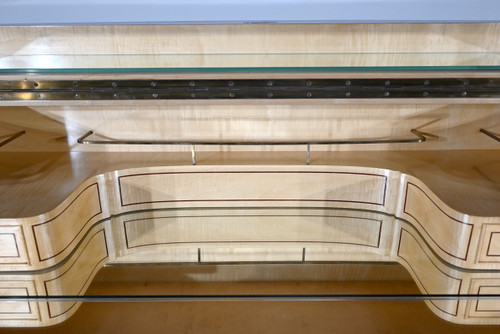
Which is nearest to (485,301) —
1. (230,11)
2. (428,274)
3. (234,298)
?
(428,274)

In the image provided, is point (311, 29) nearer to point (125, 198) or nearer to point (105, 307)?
point (125, 198)

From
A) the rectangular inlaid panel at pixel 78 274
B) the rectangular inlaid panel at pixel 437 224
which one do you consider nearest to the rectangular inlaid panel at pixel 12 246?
the rectangular inlaid panel at pixel 78 274

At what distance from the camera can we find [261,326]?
31.4 inches

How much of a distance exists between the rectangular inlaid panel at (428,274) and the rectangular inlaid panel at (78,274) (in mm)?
563

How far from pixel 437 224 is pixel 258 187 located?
0.48 meters

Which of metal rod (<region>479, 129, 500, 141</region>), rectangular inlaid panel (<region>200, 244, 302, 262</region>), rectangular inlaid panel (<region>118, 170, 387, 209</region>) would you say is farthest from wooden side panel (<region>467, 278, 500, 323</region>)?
metal rod (<region>479, 129, 500, 141</region>)

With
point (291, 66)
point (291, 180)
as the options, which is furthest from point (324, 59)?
point (291, 180)

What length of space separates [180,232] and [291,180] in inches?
15.7

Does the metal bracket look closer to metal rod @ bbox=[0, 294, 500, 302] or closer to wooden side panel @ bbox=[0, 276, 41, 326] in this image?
wooden side panel @ bbox=[0, 276, 41, 326]

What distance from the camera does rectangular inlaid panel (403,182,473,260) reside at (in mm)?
897

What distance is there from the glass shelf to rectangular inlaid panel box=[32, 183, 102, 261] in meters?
0.35

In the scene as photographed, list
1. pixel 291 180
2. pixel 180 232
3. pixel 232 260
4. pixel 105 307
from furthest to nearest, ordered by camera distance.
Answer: pixel 291 180
pixel 180 232
pixel 232 260
pixel 105 307

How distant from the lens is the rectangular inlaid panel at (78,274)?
0.67 metres

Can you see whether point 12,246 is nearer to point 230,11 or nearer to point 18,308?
point 18,308
